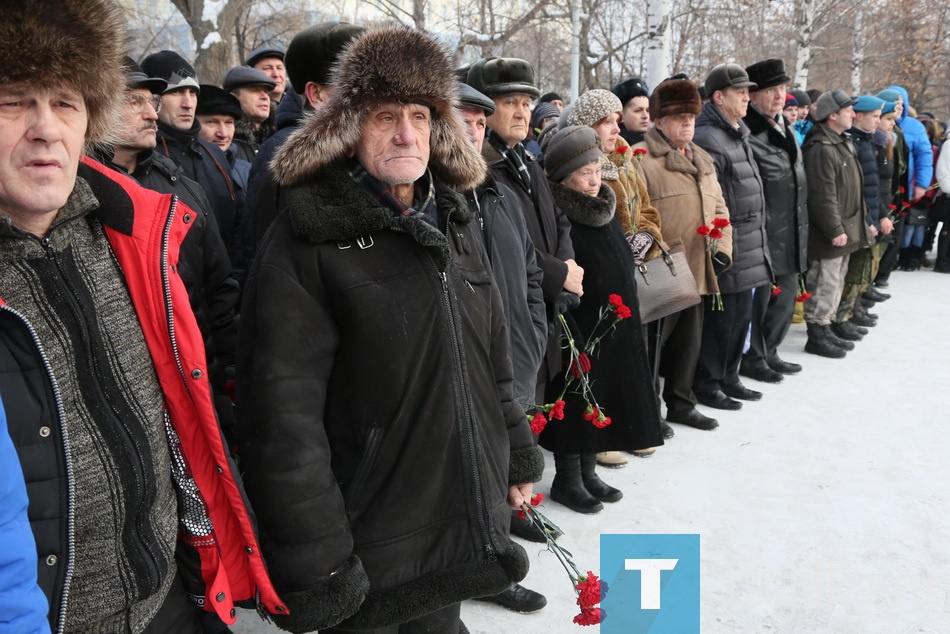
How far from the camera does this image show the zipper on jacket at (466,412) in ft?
6.61

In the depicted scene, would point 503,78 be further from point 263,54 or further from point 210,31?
point 210,31

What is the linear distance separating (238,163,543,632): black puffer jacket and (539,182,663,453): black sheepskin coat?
198 centimetres

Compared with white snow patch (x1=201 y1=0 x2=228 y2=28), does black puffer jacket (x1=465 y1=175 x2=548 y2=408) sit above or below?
below

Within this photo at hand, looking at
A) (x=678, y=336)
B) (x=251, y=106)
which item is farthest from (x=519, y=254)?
(x=251, y=106)

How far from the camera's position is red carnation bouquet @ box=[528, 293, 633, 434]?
378cm

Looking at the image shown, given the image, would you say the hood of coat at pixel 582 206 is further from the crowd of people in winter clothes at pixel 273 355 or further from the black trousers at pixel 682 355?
the black trousers at pixel 682 355

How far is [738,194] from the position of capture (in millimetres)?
5645

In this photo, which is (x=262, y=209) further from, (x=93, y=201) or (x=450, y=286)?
(x=93, y=201)

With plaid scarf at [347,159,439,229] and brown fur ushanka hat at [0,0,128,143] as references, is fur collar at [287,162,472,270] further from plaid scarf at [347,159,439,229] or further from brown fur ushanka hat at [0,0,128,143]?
brown fur ushanka hat at [0,0,128,143]

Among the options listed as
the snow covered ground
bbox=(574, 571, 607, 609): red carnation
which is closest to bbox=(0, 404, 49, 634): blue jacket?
bbox=(574, 571, 607, 609): red carnation

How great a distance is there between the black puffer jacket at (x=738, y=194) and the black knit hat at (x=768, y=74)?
0.56 metres

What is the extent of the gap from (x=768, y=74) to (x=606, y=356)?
316 cm

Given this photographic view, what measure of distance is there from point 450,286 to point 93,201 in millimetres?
852

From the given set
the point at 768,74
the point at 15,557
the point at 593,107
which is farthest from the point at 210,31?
the point at 15,557
